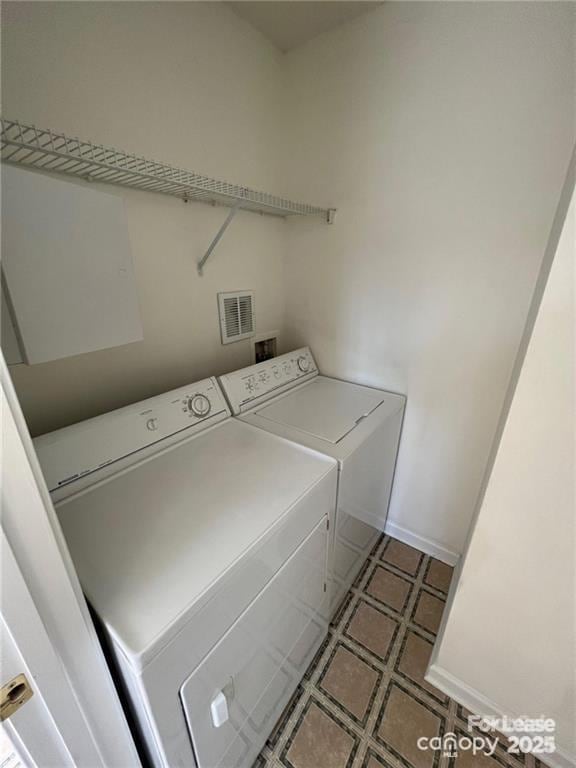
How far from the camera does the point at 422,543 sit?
2.03 meters

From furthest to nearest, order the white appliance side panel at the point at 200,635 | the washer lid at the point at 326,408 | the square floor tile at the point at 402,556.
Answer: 1. the square floor tile at the point at 402,556
2. the washer lid at the point at 326,408
3. the white appliance side panel at the point at 200,635

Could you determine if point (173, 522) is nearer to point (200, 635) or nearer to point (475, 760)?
point (200, 635)

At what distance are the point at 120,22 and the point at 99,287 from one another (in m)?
1.02

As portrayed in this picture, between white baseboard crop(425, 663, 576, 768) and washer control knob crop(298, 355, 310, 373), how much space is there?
1.58 metres

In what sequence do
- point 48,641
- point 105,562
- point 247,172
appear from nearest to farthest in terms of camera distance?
point 48,641
point 105,562
point 247,172

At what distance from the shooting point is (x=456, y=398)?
1.67m

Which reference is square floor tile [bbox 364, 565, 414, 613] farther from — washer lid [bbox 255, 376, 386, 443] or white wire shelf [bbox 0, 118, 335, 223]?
white wire shelf [bbox 0, 118, 335, 223]

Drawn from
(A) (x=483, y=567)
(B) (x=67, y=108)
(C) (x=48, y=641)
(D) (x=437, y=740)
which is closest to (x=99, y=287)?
(B) (x=67, y=108)

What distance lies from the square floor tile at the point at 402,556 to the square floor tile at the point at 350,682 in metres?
0.60

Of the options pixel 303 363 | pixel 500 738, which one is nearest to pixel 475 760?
pixel 500 738

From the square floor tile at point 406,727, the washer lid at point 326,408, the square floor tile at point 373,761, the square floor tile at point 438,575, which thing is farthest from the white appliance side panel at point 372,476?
the square floor tile at point 373,761

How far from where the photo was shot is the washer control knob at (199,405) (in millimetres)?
1392

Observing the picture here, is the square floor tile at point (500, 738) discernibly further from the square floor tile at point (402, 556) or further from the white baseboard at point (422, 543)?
the white baseboard at point (422, 543)

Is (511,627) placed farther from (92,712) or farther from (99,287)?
(99,287)
